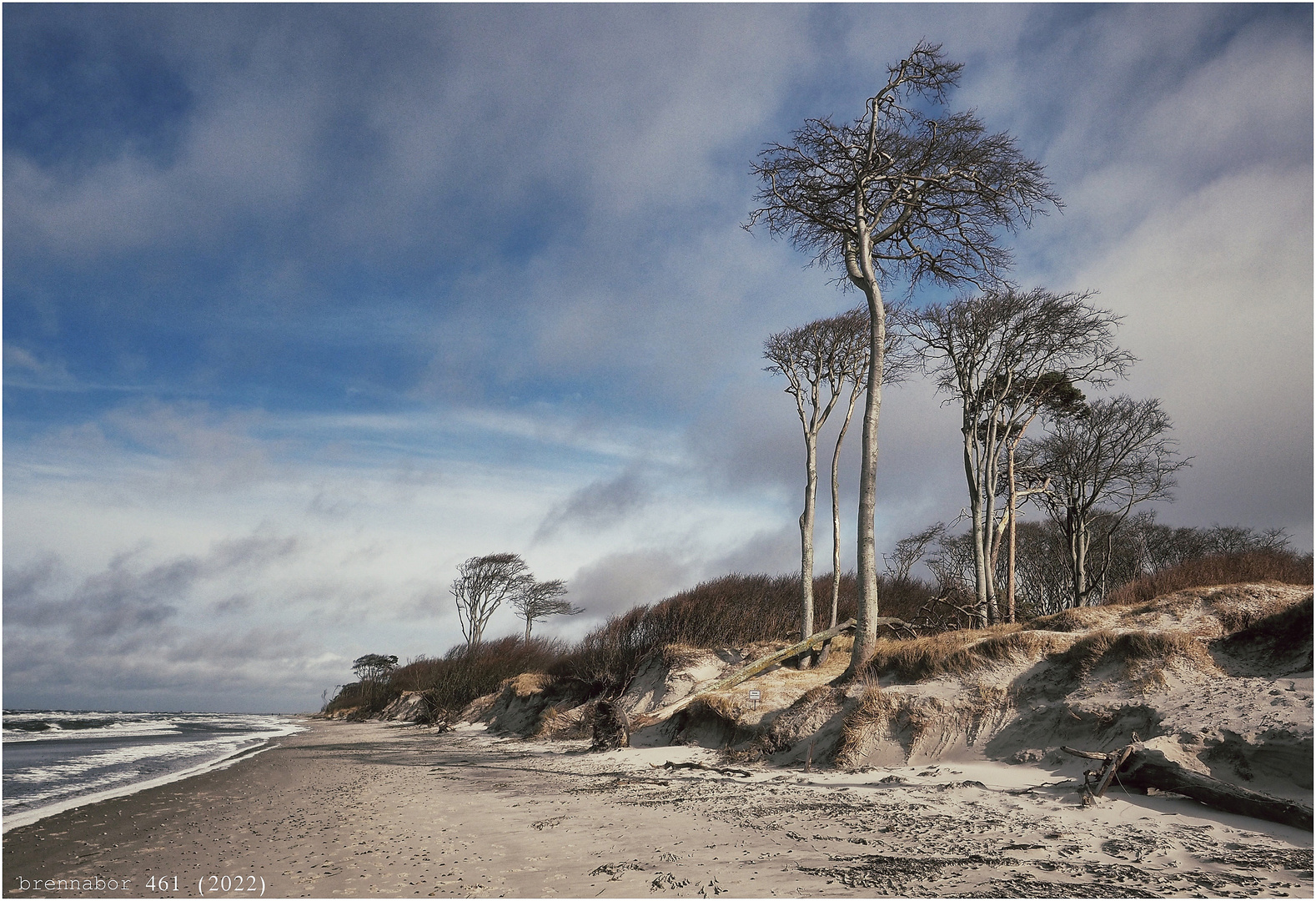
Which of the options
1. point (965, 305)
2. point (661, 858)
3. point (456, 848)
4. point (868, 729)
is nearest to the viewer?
point (661, 858)

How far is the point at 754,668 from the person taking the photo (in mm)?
14688

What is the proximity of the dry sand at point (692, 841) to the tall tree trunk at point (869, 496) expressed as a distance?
3052 millimetres

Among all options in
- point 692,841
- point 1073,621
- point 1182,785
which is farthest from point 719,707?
point 1182,785

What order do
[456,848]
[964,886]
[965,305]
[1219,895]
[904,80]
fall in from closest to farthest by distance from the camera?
[1219,895], [964,886], [456,848], [904,80], [965,305]

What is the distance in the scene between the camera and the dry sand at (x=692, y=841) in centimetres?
393

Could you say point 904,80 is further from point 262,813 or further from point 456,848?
point 262,813

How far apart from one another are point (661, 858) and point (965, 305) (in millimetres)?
18574

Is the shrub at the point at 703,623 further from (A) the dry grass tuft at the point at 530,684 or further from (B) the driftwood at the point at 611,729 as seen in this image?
(B) the driftwood at the point at 611,729

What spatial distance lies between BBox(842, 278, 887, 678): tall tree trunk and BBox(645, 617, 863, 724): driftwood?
3.00 metres

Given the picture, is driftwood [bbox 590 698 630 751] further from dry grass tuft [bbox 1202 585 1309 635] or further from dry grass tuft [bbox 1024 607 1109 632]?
dry grass tuft [bbox 1202 585 1309 635]

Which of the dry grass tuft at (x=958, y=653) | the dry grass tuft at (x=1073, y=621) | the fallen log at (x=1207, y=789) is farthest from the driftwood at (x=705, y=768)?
the dry grass tuft at (x=1073, y=621)

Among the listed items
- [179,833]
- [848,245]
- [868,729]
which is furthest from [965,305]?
[179,833]

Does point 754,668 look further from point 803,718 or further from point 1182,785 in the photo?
point 1182,785

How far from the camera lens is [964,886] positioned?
12.2 feet
